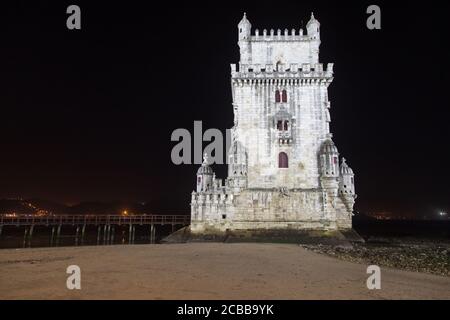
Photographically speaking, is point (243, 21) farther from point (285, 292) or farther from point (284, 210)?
point (285, 292)

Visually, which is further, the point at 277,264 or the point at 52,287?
the point at 277,264

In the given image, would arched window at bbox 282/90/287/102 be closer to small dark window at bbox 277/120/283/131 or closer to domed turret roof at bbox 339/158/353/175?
small dark window at bbox 277/120/283/131

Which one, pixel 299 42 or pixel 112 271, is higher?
pixel 299 42

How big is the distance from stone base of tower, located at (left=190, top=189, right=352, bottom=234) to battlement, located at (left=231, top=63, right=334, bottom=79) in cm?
1373

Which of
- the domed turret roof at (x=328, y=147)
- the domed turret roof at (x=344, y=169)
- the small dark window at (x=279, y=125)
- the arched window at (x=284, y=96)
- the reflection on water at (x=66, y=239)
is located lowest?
the reflection on water at (x=66, y=239)

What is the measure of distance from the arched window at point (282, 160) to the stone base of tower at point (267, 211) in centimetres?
299

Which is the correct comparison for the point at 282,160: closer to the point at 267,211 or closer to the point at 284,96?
the point at 267,211

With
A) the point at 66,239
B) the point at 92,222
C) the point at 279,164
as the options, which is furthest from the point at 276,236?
the point at 66,239

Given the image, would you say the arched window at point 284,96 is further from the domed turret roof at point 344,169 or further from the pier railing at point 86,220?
the pier railing at point 86,220

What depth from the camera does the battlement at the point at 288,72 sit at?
39438 millimetres

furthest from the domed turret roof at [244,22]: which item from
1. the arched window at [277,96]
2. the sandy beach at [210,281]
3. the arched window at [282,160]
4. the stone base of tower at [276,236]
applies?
the sandy beach at [210,281]
